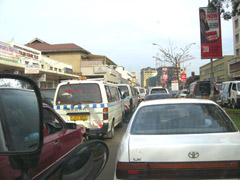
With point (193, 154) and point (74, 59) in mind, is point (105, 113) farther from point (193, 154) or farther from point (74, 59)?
point (74, 59)

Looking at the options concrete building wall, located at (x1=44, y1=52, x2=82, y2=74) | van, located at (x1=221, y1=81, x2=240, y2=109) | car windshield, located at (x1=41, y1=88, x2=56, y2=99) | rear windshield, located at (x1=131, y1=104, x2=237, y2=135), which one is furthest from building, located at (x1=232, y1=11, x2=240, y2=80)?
rear windshield, located at (x1=131, y1=104, x2=237, y2=135)

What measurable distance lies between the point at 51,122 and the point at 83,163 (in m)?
2.16

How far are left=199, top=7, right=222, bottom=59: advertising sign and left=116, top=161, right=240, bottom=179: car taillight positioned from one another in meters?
11.1

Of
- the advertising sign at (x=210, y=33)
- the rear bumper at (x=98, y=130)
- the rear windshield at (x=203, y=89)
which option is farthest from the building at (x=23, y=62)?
the rear windshield at (x=203, y=89)

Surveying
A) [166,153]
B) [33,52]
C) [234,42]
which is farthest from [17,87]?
[234,42]

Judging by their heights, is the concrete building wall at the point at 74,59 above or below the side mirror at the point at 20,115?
above

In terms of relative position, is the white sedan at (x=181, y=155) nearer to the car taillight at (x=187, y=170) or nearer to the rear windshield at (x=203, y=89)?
the car taillight at (x=187, y=170)

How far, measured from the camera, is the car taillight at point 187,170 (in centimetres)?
238

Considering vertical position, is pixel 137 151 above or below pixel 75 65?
below

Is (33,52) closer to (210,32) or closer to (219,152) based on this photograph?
(210,32)

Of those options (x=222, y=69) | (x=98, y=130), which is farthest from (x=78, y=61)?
(x=98, y=130)

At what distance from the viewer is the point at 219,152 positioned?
244 cm

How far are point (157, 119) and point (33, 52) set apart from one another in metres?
23.3

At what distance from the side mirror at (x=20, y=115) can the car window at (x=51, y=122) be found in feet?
5.98
